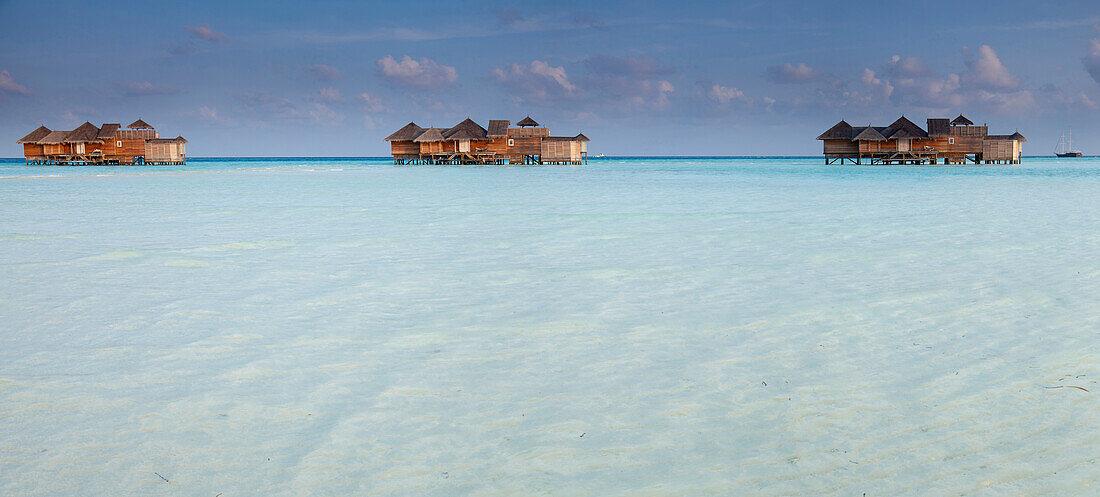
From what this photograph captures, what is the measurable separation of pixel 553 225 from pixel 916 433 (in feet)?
25.5

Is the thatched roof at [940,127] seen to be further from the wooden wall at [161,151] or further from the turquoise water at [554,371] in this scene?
the wooden wall at [161,151]

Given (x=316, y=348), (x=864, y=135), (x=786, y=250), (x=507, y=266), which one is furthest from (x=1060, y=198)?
(x=864, y=135)

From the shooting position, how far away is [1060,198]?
51.2 feet

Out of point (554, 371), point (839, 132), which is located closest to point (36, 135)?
point (839, 132)

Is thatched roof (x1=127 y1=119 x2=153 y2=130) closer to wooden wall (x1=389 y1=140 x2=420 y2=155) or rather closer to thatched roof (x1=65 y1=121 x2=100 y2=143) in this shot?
thatched roof (x1=65 y1=121 x2=100 y2=143)

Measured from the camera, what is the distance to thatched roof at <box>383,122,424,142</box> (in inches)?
2014

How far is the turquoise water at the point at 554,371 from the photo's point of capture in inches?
91.1

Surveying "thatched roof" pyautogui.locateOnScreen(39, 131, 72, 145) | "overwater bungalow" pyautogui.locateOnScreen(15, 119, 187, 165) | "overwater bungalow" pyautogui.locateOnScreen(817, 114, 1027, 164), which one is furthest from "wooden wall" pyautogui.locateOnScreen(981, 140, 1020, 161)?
"thatched roof" pyautogui.locateOnScreen(39, 131, 72, 145)

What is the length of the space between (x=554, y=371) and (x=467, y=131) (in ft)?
147

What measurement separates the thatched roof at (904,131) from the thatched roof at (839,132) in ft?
8.27

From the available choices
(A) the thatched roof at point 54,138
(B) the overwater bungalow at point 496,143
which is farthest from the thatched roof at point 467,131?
(A) the thatched roof at point 54,138

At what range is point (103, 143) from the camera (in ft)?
172

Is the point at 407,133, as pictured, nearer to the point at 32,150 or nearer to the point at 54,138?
the point at 54,138

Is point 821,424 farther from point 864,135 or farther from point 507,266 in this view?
point 864,135
